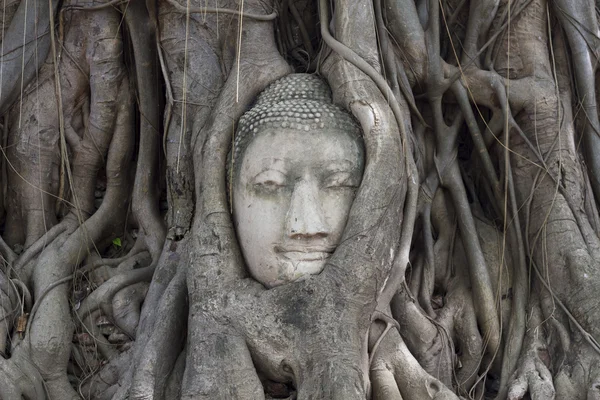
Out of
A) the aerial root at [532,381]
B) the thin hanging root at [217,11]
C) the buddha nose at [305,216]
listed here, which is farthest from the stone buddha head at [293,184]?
the aerial root at [532,381]

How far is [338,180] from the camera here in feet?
9.79

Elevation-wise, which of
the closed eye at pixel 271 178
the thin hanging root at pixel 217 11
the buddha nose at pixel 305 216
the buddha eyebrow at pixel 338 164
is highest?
the thin hanging root at pixel 217 11

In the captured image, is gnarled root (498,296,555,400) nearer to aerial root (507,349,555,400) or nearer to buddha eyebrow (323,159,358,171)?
aerial root (507,349,555,400)

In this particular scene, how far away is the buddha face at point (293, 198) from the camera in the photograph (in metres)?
2.91

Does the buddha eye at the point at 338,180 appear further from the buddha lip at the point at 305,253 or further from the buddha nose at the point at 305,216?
the buddha lip at the point at 305,253

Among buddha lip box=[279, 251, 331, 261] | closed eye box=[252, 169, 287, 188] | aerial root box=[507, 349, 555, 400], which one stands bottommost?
aerial root box=[507, 349, 555, 400]

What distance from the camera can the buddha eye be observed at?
117 inches

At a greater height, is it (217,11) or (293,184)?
(217,11)

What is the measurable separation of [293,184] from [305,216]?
0.47 ft

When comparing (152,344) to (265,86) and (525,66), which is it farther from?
(525,66)

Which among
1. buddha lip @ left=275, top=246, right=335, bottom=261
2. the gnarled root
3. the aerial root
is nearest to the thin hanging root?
buddha lip @ left=275, top=246, right=335, bottom=261

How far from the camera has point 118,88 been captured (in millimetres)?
3781

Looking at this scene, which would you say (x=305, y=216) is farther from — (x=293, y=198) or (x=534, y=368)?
(x=534, y=368)

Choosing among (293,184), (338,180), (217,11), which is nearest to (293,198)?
(293,184)
